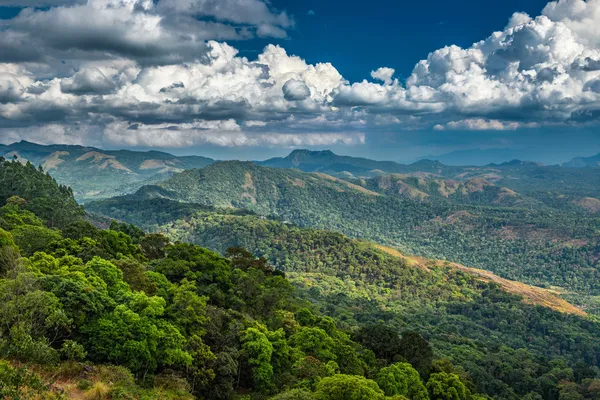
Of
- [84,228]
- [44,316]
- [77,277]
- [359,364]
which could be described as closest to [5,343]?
[44,316]

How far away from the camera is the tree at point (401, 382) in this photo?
155 ft

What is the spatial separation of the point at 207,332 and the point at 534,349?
16481 centimetres

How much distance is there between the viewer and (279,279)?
7162 centimetres

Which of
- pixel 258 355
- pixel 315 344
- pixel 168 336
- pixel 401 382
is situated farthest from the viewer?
pixel 315 344

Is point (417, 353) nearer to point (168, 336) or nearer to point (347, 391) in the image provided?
point (347, 391)

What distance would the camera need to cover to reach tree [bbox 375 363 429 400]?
4709 centimetres

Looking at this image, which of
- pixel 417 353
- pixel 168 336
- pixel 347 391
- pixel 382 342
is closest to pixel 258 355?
pixel 168 336

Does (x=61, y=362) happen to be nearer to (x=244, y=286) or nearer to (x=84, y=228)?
(x=244, y=286)

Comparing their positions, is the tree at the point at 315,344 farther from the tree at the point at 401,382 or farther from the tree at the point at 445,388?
the tree at the point at 445,388

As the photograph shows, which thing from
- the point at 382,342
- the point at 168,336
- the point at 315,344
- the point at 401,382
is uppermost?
the point at 168,336

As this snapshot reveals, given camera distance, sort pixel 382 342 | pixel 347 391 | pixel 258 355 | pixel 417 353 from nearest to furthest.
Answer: pixel 347 391 → pixel 258 355 → pixel 417 353 → pixel 382 342

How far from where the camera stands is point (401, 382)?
159 ft

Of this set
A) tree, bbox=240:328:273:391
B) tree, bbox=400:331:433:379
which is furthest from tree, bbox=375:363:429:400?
tree, bbox=240:328:273:391

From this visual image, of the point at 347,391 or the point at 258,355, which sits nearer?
the point at 347,391
